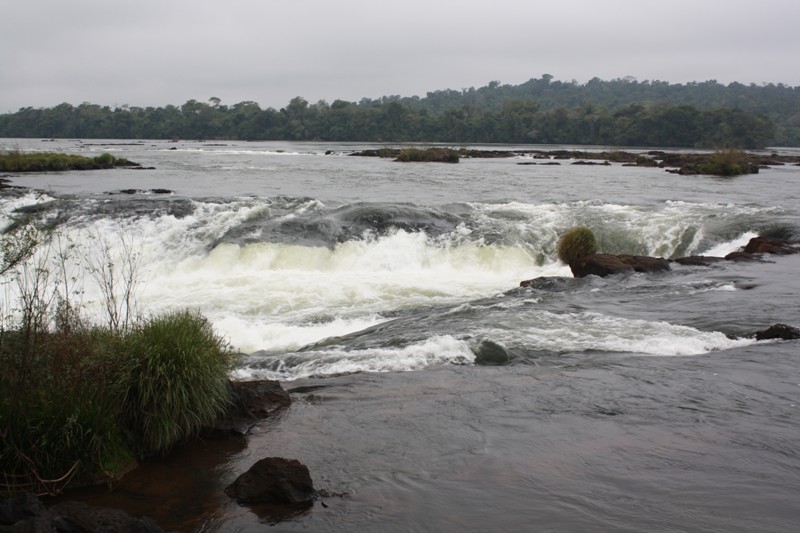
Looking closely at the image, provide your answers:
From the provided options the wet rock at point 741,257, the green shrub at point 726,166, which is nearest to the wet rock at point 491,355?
the wet rock at point 741,257

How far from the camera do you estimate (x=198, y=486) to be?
608cm

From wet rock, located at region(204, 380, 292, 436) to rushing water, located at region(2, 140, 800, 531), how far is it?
206 millimetres

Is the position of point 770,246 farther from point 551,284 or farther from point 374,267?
point 374,267

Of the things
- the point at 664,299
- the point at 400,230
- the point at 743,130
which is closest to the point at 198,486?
the point at 664,299

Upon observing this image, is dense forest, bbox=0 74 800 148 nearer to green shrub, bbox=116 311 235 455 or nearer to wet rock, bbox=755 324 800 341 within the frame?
wet rock, bbox=755 324 800 341

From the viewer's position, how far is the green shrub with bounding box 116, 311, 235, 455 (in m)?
6.46

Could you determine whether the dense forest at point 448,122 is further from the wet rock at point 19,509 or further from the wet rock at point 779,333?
the wet rock at point 19,509

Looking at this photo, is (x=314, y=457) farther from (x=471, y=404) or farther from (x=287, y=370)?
(x=287, y=370)

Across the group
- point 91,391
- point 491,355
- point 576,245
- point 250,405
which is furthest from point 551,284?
point 91,391

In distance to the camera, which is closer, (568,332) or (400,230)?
(568,332)

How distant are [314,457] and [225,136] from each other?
138m

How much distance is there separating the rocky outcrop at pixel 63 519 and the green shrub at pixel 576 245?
15395mm

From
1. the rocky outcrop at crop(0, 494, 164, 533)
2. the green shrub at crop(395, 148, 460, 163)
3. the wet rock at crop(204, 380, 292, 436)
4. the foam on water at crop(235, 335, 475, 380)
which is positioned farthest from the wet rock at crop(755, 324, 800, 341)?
the green shrub at crop(395, 148, 460, 163)

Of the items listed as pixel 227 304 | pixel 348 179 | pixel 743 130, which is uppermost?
pixel 743 130
